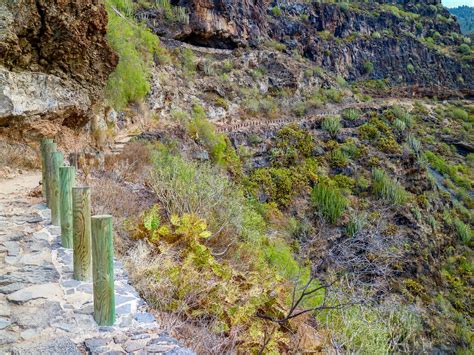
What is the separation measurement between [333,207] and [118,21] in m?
11.5

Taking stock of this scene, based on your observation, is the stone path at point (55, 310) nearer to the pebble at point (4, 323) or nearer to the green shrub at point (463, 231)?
the pebble at point (4, 323)

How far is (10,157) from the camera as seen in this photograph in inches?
325

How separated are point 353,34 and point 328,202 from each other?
30.3 meters

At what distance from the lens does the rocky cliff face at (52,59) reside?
327 inches

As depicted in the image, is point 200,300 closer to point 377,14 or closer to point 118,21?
point 118,21

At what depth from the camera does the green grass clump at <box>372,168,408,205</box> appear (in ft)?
61.1

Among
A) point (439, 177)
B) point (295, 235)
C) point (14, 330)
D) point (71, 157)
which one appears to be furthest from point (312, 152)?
point (14, 330)

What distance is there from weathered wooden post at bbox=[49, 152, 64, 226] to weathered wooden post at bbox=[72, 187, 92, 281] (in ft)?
5.27

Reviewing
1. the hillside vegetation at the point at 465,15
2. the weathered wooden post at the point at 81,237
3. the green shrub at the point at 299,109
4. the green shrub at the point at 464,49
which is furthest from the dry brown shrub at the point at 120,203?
the hillside vegetation at the point at 465,15

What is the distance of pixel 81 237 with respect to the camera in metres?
3.78

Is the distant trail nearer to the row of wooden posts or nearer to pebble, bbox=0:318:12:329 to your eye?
the row of wooden posts

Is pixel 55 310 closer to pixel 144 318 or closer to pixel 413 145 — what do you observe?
pixel 144 318

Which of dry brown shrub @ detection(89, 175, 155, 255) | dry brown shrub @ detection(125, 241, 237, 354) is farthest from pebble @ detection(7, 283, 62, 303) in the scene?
dry brown shrub @ detection(89, 175, 155, 255)

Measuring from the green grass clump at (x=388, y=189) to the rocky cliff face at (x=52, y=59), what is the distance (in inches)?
544
